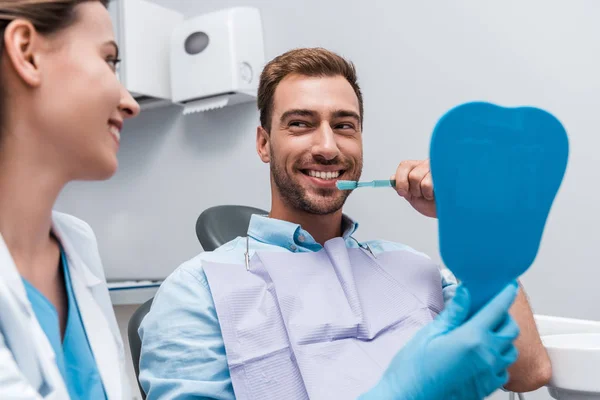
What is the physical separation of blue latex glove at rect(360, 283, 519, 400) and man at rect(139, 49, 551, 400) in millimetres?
289

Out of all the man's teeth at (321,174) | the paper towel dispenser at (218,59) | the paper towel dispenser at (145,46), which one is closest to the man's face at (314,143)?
the man's teeth at (321,174)

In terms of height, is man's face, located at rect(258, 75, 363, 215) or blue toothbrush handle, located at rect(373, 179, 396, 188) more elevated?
man's face, located at rect(258, 75, 363, 215)

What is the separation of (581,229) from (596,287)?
0.18 meters

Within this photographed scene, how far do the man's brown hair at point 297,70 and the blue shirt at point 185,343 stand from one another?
41 cm

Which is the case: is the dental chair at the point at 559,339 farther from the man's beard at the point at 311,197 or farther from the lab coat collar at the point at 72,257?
the lab coat collar at the point at 72,257

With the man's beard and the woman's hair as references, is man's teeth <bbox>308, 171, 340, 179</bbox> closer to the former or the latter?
the man's beard

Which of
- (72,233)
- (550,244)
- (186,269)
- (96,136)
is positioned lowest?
(550,244)

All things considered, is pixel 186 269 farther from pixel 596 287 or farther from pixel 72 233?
pixel 596 287

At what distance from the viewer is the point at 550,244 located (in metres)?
1.81

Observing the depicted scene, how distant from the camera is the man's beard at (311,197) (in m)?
1.31

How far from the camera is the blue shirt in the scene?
1.04 metres

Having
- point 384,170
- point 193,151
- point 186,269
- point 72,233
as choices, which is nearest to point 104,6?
point 72,233

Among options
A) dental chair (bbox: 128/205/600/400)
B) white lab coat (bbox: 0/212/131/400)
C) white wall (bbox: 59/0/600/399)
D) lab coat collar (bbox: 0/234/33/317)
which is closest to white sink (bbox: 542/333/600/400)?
dental chair (bbox: 128/205/600/400)

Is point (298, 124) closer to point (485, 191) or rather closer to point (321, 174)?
point (321, 174)
